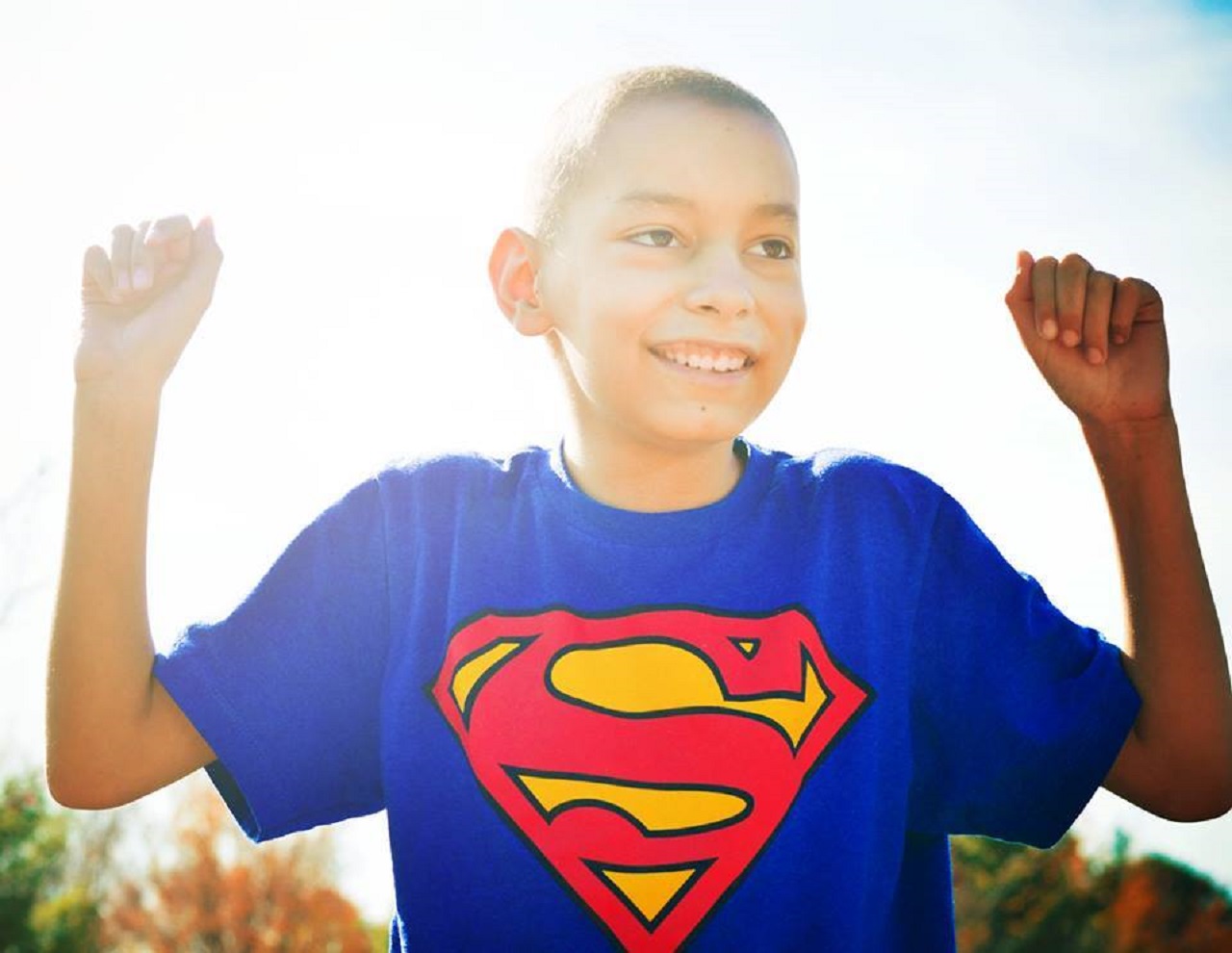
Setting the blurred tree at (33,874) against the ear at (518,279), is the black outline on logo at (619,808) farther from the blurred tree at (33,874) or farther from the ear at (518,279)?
the blurred tree at (33,874)

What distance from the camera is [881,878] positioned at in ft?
6.46

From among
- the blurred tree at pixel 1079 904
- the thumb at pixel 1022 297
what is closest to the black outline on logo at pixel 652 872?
the thumb at pixel 1022 297

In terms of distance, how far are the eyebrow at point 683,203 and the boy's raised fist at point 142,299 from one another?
73 centimetres

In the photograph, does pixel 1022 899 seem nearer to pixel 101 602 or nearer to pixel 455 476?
Result: pixel 455 476

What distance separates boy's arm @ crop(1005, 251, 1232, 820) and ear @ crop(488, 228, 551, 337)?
0.90 metres

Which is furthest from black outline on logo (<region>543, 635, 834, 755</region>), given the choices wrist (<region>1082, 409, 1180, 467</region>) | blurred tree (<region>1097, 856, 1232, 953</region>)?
blurred tree (<region>1097, 856, 1232, 953</region>)

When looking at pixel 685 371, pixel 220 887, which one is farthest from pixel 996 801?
pixel 220 887

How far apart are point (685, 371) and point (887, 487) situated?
415 millimetres

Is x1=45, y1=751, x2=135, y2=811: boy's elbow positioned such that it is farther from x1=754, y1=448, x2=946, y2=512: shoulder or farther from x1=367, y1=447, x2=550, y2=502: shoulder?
x1=754, y1=448, x2=946, y2=512: shoulder

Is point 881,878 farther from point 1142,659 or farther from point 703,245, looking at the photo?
point 703,245

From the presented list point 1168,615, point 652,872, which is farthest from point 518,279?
point 1168,615

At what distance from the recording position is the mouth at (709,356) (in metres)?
2.13

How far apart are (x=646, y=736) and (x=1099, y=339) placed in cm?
98

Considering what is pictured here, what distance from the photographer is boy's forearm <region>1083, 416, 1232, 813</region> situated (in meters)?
1.97
